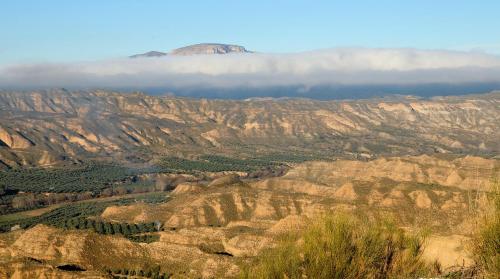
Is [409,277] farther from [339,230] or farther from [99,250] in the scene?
[99,250]

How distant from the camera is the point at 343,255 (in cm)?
2695

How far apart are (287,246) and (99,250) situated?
64.6 metres

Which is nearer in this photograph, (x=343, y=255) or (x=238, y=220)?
(x=343, y=255)

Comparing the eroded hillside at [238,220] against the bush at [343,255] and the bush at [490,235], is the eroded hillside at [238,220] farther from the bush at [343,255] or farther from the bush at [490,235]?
the bush at [343,255]

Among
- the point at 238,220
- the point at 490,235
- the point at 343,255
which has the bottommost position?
the point at 238,220

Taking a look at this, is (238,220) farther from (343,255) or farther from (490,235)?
(490,235)

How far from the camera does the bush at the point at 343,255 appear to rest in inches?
1059

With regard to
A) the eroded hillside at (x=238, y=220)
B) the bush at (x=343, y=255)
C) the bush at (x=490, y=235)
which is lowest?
the eroded hillside at (x=238, y=220)

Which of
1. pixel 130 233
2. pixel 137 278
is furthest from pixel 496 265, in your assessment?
pixel 130 233

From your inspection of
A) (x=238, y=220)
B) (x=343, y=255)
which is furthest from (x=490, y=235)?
(x=238, y=220)

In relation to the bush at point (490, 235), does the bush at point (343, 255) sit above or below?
below

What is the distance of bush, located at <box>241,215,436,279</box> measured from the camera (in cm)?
2689

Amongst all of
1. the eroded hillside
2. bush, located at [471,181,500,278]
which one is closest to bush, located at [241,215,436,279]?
the eroded hillside

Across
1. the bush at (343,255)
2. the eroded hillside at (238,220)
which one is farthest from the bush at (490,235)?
the bush at (343,255)
